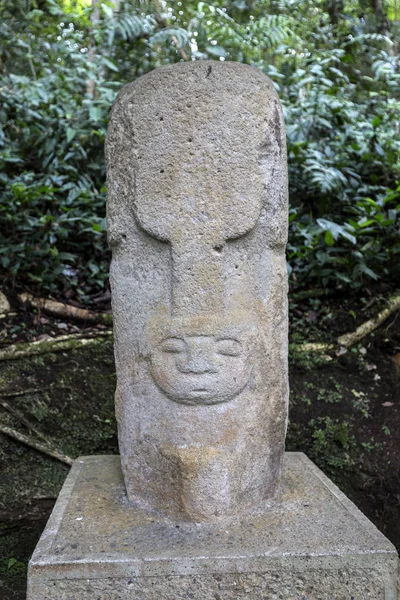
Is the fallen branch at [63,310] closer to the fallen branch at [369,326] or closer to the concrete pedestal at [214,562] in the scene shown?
the fallen branch at [369,326]

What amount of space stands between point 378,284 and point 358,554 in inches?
96.5

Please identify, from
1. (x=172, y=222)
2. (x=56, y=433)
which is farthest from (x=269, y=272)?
(x=56, y=433)

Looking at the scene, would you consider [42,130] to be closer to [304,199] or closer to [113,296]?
[304,199]

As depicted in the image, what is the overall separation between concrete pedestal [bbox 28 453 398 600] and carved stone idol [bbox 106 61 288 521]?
0.56ft

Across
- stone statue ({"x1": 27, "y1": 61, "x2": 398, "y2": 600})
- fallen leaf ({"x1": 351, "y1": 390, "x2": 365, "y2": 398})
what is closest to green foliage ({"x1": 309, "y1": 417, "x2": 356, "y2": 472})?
fallen leaf ({"x1": 351, "y1": 390, "x2": 365, "y2": 398})

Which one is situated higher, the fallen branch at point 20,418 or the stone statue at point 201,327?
the stone statue at point 201,327

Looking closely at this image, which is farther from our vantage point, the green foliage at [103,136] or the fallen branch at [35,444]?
the green foliage at [103,136]

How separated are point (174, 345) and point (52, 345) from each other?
1654 mm

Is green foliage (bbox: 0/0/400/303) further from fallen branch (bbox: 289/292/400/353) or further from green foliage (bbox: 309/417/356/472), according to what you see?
green foliage (bbox: 309/417/356/472)

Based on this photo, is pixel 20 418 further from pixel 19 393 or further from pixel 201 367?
pixel 201 367

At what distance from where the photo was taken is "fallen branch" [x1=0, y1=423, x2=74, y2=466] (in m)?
3.11

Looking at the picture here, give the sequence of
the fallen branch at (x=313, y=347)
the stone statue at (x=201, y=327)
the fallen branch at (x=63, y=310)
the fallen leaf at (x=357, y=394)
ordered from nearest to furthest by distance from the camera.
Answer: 1. the stone statue at (x=201, y=327)
2. the fallen leaf at (x=357, y=394)
3. the fallen branch at (x=313, y=347)
4. the fallen branch at (x=63, y=310)

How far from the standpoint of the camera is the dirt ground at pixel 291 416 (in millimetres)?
3062

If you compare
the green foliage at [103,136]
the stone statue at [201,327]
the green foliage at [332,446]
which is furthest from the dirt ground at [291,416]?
the stone statue at [201,327]
